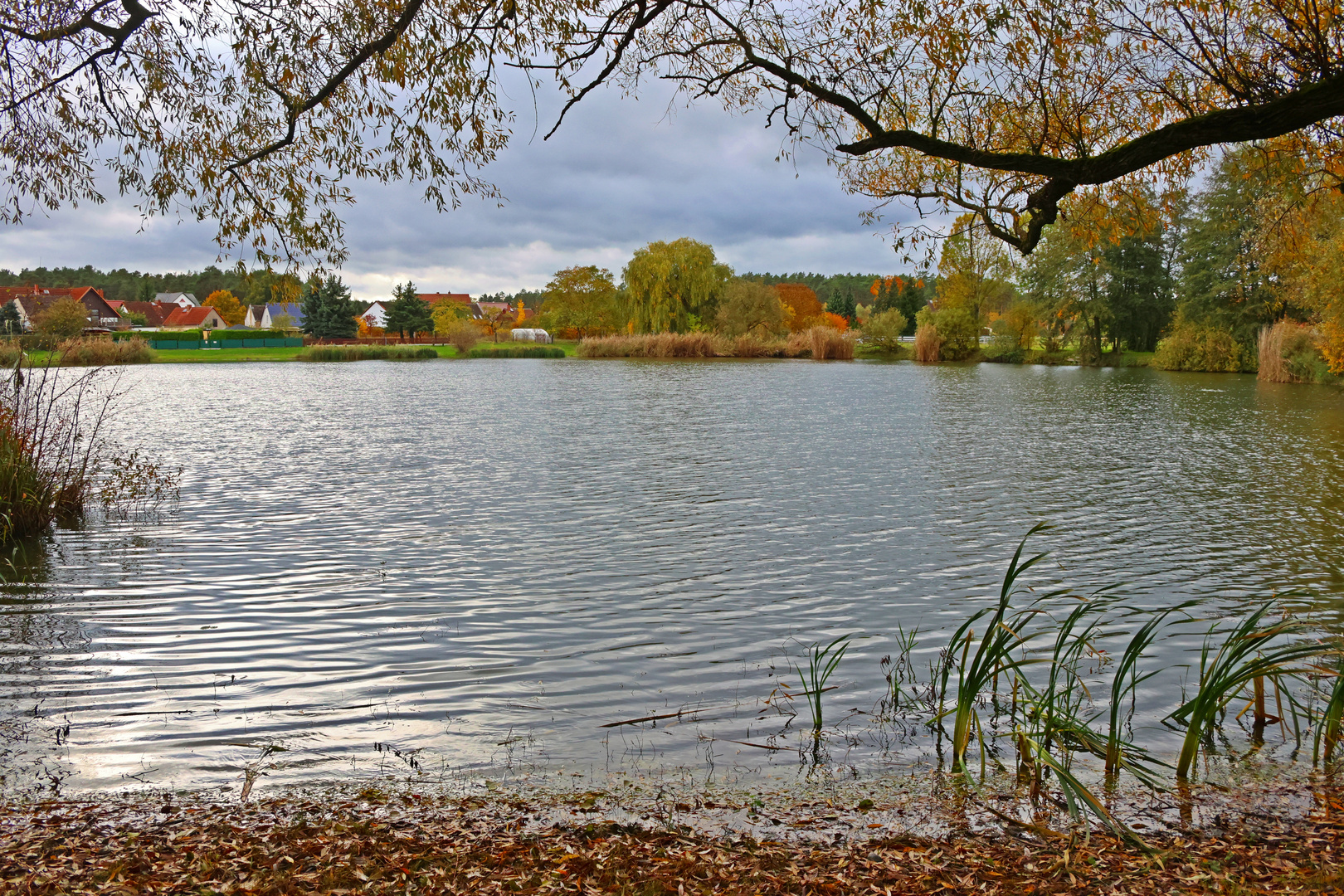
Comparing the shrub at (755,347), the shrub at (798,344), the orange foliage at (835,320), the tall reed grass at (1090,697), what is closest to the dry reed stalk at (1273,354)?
the shrub at (798,344)

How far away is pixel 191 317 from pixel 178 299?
910 inches

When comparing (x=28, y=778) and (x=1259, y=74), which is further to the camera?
(x=1259, y=74)

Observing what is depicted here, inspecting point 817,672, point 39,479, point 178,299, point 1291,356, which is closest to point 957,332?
point 1291,356

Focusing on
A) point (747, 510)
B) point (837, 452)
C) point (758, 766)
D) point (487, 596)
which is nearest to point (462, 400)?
point (837, 452)

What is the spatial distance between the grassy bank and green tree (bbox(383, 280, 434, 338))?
90949 millimetres

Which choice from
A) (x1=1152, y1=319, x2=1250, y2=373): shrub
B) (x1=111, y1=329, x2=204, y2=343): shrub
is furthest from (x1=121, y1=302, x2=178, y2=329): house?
(x1=1152, y1=319, x2=1250, y2=373): shrub

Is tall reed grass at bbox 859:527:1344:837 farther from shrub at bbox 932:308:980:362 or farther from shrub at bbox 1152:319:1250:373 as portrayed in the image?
shrub at bbox 932:308:980:362

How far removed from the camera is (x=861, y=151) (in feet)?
22.7

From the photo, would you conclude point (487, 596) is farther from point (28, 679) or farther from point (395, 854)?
point (395, 854)

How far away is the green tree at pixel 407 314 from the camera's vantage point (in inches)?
3558

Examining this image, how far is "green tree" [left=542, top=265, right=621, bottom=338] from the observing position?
90938 mm

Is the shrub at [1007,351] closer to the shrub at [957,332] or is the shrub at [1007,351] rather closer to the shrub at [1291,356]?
the shrub at [957,332]

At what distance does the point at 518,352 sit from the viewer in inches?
2768

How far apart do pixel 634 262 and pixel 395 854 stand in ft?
199
